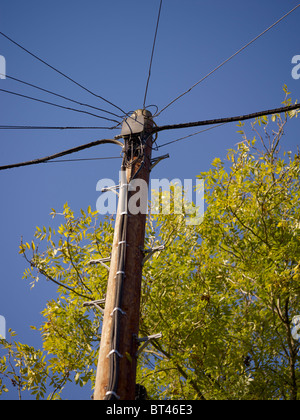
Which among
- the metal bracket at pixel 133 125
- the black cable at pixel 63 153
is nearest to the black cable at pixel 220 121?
the metal bracket at pixel 133 125

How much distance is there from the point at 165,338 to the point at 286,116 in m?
5.98

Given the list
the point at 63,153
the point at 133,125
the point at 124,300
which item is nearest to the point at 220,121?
the point at 133,125

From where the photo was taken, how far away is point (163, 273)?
9.55m

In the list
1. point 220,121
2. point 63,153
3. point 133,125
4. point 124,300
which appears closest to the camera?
point 124,300

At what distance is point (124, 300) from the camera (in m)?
5.34

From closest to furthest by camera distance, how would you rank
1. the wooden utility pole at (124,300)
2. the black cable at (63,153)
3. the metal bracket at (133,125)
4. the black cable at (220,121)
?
the wooden utility pole at (124,300), the black cable at (220,121), the metal bracket at (133,125), the black cable at (63,153)

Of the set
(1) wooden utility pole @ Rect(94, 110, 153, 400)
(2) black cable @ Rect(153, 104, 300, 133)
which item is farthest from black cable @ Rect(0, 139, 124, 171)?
(2) black cable @ Rect(153, 104, 300, 133)

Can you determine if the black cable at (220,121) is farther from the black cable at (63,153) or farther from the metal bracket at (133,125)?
the black cable at (63,153)

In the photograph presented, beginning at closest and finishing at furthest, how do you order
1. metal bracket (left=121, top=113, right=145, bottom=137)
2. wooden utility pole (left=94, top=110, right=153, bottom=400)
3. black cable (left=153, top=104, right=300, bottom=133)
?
wooden utility pole (left=94, top=110, right=153, bottom=400) < black cable (left=153, top=104, right=300, bottom=133) < metal bracket (left=121, top=113, right=145, bottom=137)

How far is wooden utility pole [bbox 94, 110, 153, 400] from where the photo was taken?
15.7 feet

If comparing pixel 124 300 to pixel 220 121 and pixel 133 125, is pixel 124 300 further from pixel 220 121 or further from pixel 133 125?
pixel 220 121

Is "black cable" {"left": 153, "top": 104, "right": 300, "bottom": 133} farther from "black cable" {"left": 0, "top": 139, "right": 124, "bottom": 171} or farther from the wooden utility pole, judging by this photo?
"black cable" {"left": 0, "top": 139, "right": 124, "bottom": 171}

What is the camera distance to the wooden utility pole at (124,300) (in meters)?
4.79

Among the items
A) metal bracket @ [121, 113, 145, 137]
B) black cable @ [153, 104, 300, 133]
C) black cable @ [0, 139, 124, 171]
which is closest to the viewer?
black cable @ [153, 104, 300, 133]
